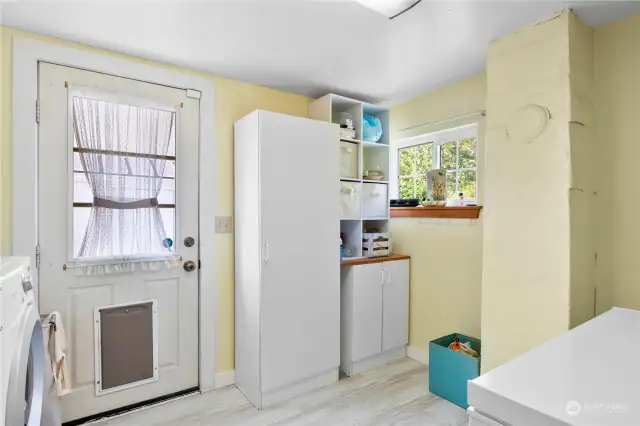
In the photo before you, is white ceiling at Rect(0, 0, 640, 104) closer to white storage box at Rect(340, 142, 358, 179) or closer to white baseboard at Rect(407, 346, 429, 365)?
white storage box at Rect(340, 142, 358, 179)

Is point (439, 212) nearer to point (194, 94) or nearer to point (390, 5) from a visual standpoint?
point (390, 5)

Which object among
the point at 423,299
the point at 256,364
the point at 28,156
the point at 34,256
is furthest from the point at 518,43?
the point at 34,256

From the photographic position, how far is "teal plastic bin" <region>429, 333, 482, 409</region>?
6.91ft

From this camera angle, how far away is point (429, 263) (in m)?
2.74

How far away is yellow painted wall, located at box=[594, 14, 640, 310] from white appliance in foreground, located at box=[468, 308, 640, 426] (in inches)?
35.9

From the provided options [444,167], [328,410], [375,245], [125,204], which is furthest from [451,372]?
[125,204]

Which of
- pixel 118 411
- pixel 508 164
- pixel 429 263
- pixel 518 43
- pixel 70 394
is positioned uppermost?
pixel 518 43

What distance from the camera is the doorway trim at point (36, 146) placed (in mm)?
1814

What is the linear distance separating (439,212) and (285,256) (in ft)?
3.99

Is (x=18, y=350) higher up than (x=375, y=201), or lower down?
lower down

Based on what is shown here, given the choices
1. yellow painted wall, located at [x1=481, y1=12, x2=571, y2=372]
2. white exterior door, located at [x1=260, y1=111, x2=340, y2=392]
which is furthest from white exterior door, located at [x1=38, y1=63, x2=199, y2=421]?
yellow painted wall, located at [x1=481, y1=12, x2=571, y2=372]

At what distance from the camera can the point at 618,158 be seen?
5.68ft

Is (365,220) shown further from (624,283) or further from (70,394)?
(70,394)

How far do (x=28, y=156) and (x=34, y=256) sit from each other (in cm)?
53
